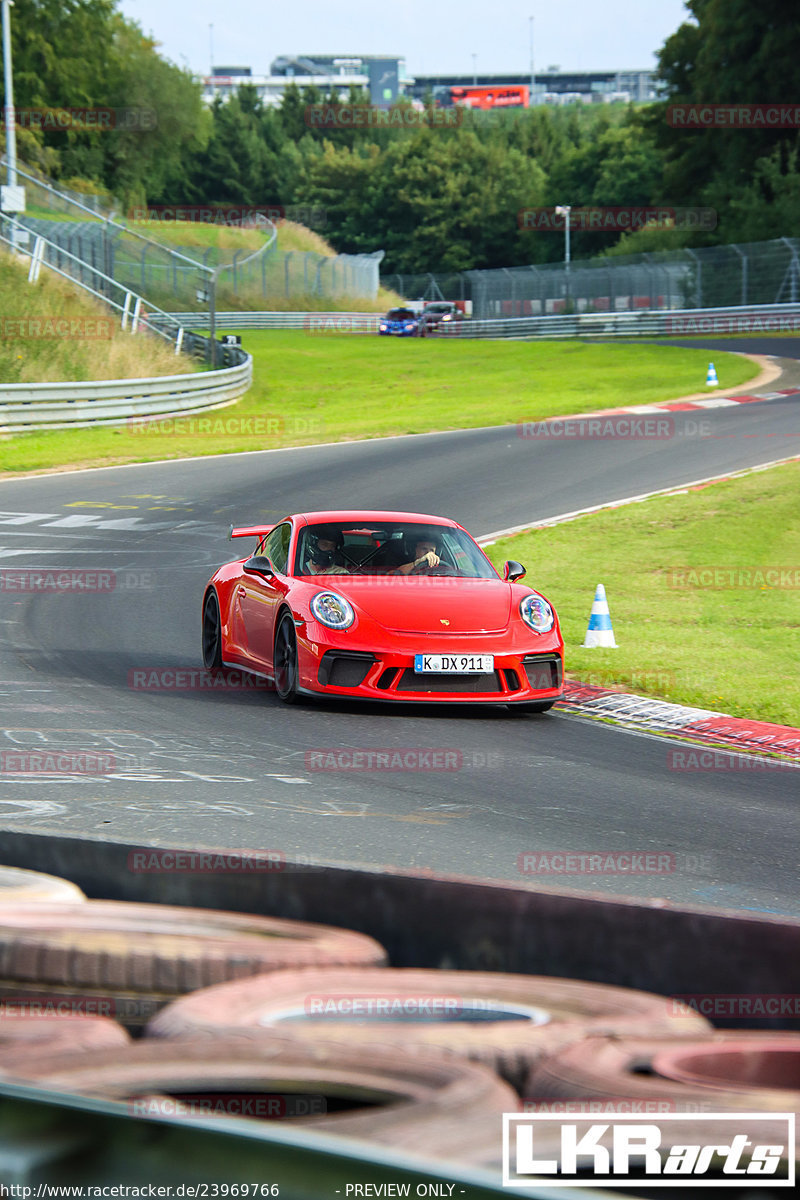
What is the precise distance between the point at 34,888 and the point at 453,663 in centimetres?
571

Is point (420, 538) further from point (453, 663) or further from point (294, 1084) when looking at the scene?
point (294, 1084)

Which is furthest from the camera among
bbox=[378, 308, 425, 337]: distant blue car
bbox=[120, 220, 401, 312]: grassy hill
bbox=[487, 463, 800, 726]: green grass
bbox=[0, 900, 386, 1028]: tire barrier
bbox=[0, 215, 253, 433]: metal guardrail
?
bbox=[120, 220, 401, 312]: grassy hill

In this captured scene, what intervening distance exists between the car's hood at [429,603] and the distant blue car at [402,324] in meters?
56.4

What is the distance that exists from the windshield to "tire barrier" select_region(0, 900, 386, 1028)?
22.4ft

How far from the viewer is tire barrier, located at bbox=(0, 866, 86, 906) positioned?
12.9ft

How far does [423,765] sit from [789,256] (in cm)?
4838

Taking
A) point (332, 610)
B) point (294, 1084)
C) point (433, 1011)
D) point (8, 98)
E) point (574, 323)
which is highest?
point (8, 98)

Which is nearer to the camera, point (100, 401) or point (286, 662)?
point (286, 662)

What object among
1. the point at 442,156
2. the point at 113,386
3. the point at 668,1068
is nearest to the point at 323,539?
the point at 668,1068

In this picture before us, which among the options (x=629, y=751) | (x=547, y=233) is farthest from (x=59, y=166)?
(x=629, y=751)

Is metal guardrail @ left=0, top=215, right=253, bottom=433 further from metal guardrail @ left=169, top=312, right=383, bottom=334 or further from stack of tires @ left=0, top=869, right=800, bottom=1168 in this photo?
metal guardrail @ left=169, top=312, right=383, bottom=334

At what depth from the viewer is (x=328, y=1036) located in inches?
115

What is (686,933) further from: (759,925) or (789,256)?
(789,256)

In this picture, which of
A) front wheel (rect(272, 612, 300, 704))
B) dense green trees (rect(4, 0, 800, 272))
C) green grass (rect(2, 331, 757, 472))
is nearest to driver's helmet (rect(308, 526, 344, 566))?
front wheel (rect(272, 612, 300, 704))
